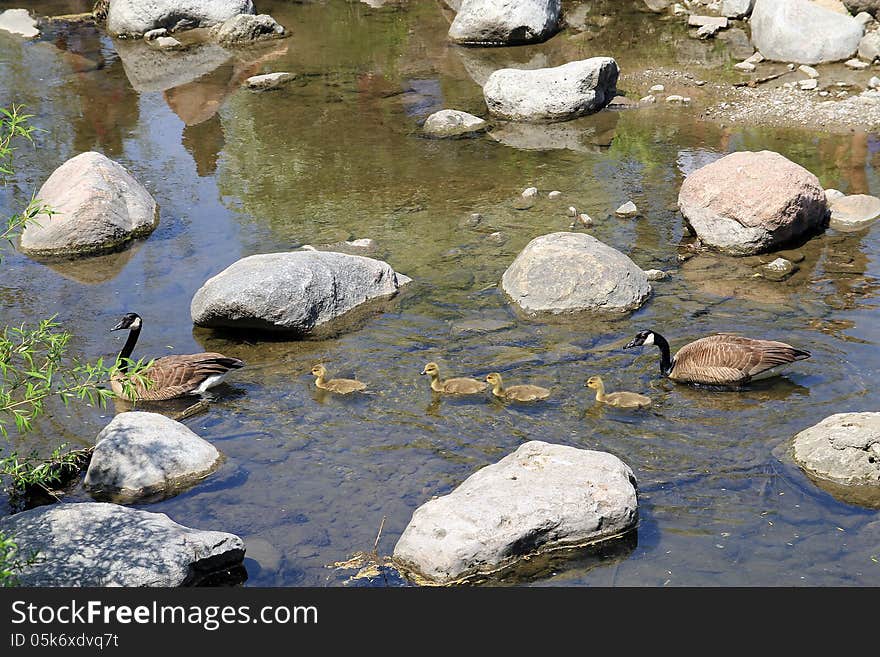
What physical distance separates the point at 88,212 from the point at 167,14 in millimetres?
12663

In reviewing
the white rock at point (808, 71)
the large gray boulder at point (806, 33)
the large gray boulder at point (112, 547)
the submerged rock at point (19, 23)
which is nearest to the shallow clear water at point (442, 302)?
the large gray boulder at point (112, 547)

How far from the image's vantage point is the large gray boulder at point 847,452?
27.9 feet

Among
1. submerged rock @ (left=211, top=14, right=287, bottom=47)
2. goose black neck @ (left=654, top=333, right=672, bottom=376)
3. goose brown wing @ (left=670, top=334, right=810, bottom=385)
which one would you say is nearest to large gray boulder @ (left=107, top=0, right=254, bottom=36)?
submerged rock @ (left=211, top=14, right=287, bottom=47)

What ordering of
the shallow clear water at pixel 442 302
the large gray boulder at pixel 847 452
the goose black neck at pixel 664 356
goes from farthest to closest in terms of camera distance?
the goose black neck at pixel 664 356, the large gray boulder at pixel 847 452, the shallow clear water at pixel 442 302

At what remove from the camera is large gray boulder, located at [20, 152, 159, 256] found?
1411 cm

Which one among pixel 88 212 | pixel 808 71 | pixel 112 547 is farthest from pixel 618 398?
pixel 808 71

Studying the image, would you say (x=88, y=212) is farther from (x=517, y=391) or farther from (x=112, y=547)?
(x=112, y=547)

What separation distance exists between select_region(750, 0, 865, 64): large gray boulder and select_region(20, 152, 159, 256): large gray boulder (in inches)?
485

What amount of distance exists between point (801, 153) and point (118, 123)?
12286 mm

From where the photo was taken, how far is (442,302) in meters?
12.3

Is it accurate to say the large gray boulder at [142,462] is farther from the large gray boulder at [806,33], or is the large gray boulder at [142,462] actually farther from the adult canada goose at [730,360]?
the large gray boulder at [806,33]

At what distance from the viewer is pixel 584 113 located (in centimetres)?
1869

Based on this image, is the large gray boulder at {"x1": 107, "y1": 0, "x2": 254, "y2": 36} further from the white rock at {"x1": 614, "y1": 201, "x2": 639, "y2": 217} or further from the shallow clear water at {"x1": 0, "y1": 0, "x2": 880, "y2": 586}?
the white rock at {"x1": 614, "y1": 201, "x2": 639, "y2": 217}

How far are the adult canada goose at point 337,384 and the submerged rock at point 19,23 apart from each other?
1917 centimetres
